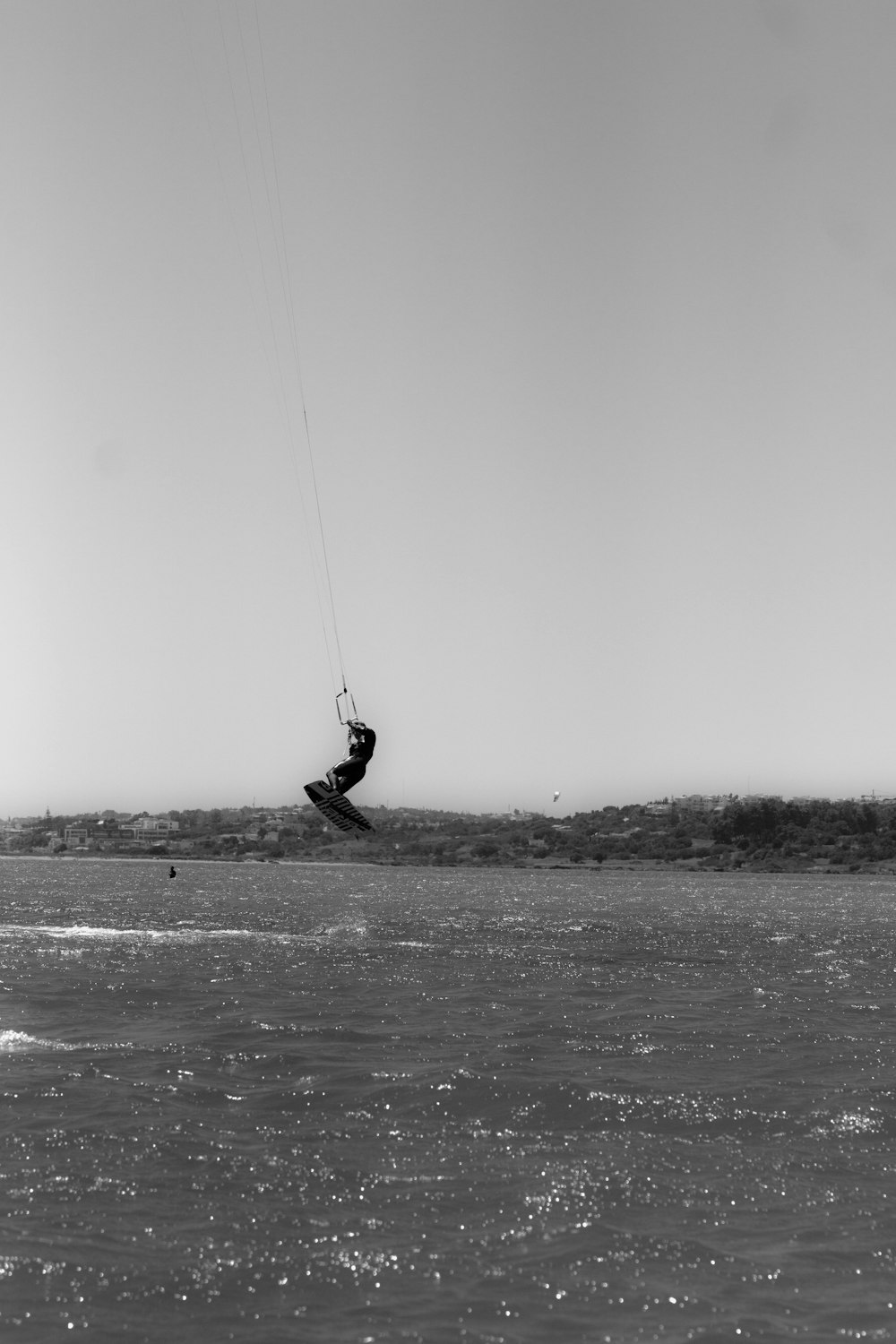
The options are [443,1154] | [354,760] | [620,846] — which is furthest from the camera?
[620,846]

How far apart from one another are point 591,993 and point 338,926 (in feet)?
74.0

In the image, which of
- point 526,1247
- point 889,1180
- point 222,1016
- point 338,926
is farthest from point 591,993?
point 338,926

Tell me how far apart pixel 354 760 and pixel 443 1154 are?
7.41 metres

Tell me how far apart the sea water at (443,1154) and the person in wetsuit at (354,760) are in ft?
13.8

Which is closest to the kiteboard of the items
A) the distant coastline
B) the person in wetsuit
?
the person in wetsuit

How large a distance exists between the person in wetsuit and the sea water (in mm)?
4207

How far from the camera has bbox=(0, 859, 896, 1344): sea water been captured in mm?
9820

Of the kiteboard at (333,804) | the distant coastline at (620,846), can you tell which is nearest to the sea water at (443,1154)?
the kiteboard at (333,804)

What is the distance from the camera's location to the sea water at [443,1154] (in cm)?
982

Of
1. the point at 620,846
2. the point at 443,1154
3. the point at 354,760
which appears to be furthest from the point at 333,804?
the point at 620,846

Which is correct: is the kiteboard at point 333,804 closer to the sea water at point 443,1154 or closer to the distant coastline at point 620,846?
the sea water at point 443,1154

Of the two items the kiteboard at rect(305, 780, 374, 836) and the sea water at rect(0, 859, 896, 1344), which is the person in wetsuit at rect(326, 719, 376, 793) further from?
the sea water at rect(0, 859, 896, 1344)

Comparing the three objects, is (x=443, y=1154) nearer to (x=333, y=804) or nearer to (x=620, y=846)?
(x=333, y=804)

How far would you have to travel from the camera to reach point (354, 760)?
65.8 feet
